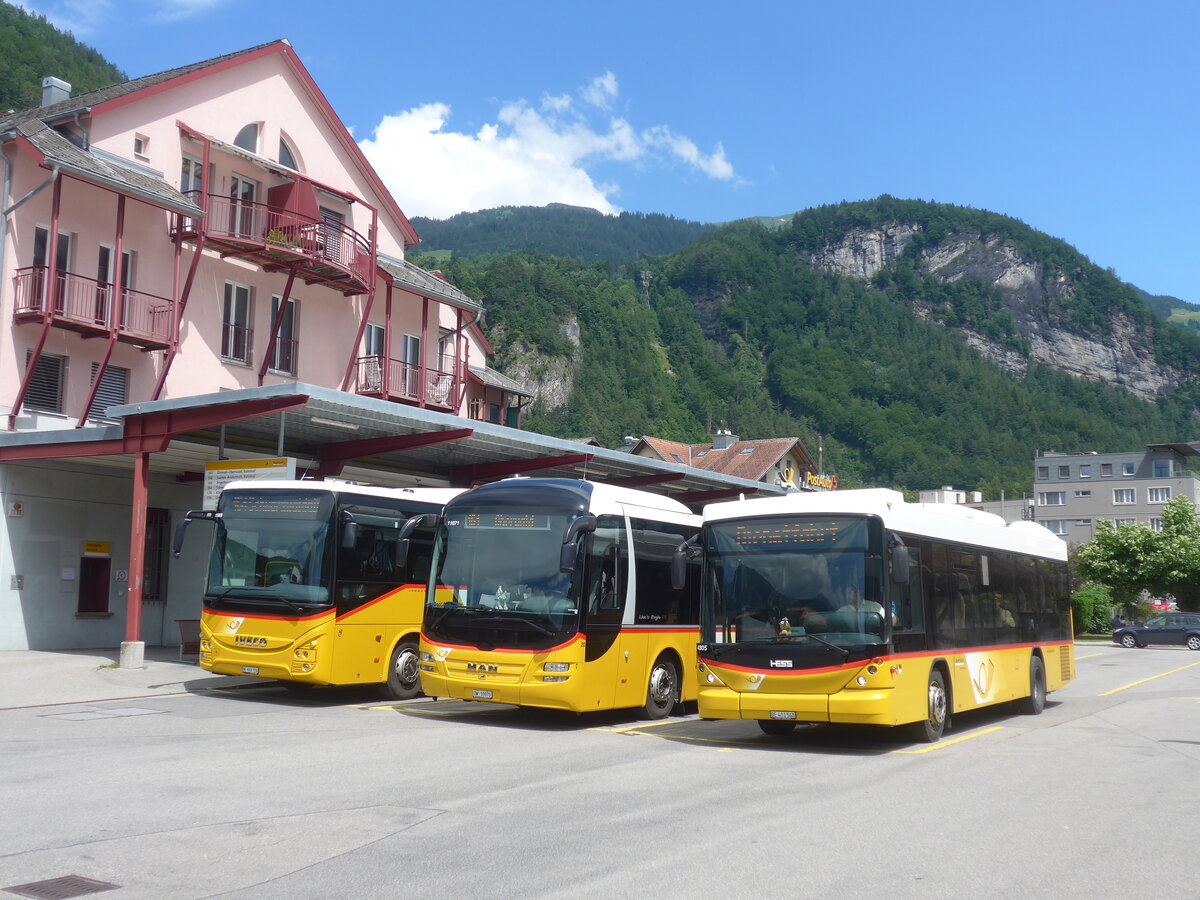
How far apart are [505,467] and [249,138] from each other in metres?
12.5

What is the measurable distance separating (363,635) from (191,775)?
6.13 metres

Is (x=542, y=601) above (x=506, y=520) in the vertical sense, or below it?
below

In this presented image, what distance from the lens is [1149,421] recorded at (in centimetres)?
16662

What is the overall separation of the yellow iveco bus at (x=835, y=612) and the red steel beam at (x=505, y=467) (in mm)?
12113

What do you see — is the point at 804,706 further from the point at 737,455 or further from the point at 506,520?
the point at 737,455

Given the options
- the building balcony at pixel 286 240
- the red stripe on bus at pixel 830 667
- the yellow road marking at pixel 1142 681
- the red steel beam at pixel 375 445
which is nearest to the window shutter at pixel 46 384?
the building balcony at pixel 286 240

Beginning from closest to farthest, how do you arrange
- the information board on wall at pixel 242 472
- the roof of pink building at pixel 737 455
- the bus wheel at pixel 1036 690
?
the bus wheel at pixel 1036 690
the information board on wall at pixel 242 472
the roof of pink building at pixel 737 455

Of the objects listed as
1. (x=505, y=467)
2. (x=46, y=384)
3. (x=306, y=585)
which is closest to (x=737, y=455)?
(x=505, y=467)

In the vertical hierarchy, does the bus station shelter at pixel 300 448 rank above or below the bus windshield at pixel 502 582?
above

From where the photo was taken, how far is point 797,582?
1165cm

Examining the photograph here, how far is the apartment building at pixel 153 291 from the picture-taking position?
2380 centimetres

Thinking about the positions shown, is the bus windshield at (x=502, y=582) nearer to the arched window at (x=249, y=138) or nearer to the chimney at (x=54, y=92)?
the arched window at (x=249, y=138)

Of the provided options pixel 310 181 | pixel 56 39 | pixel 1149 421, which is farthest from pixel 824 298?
pixel 310 181

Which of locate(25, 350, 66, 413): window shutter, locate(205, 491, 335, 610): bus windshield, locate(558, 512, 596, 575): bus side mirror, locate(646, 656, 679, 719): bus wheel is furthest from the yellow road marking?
locate(25, 350, 66, 413): window shutter
